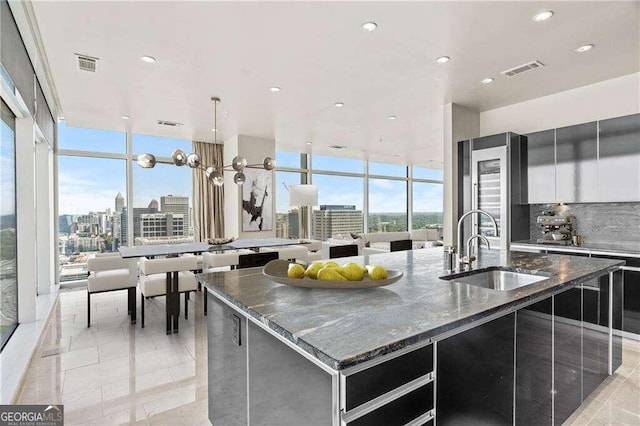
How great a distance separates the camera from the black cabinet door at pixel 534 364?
5.00 feet

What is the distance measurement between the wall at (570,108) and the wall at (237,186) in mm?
4050

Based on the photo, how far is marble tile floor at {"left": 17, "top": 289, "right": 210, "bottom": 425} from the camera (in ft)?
7.20

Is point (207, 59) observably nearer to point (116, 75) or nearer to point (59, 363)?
point (116, 75)

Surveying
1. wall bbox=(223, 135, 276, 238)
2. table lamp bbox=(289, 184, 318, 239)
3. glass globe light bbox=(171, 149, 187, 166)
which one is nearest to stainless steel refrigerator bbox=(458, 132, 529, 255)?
table lamp bbox=(289, 184, 318, 239)

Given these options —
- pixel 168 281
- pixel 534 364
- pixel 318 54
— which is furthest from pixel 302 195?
pixel 534 364

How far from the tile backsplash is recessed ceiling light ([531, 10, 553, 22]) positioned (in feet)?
7.97

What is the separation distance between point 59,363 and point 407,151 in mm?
7352

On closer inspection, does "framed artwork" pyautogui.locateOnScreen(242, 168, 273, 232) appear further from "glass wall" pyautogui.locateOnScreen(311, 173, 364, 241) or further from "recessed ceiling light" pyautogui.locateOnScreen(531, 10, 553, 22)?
"recessed ceiling light" pyautogui.locateOnScreen(531, 10, 553, 22)

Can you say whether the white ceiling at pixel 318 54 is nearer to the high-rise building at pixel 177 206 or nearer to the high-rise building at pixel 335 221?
the high-rise building at pixel 177 206

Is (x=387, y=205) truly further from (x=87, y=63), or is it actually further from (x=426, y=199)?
(x=87, y=63)

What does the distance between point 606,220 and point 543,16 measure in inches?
102

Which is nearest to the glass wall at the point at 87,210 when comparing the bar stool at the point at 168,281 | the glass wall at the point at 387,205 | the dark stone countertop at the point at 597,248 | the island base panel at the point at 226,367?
the bar stool at the point at 168,281

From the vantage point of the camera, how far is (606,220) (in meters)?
3.86

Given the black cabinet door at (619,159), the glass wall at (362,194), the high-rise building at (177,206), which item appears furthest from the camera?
the glass wall at (362,194)
